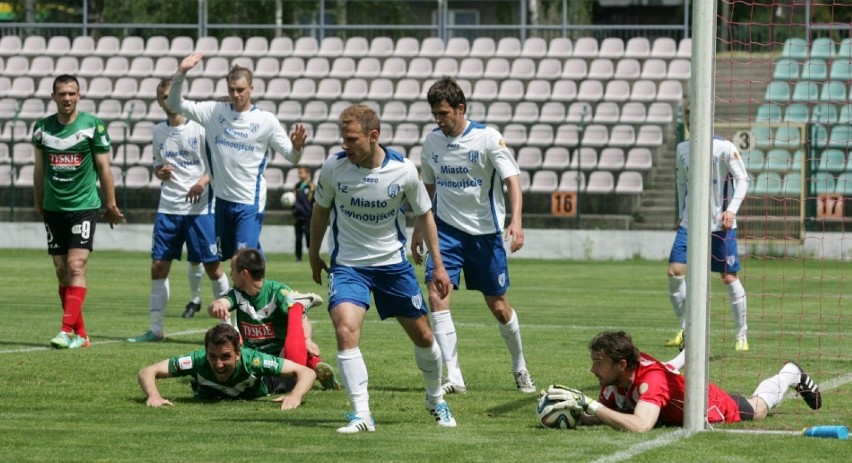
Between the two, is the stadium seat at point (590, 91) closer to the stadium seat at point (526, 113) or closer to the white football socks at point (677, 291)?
the stadium seat at point (526, 113)

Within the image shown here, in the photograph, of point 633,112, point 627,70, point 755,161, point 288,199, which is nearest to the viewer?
point 755,161

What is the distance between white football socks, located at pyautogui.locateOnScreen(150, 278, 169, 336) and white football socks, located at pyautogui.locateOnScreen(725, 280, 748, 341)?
5152 millimetres

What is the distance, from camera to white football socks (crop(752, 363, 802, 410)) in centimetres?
833

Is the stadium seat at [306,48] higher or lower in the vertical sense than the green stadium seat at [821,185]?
higher

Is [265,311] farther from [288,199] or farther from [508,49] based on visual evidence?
[508,49]

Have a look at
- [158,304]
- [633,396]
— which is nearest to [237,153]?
[158,304]

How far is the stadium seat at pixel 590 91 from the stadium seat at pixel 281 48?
25.8ft

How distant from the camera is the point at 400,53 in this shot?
3428 centimetres

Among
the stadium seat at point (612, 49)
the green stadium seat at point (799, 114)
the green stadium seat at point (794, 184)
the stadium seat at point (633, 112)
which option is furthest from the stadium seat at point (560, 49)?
the green stadium seat at point (794, 184)

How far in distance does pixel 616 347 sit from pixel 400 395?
2.13 meters

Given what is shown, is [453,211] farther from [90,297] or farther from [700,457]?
[90,297]

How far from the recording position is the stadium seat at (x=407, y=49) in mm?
34250

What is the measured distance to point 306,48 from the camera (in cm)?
3544

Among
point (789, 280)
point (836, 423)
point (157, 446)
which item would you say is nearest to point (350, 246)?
point (157, 446)
